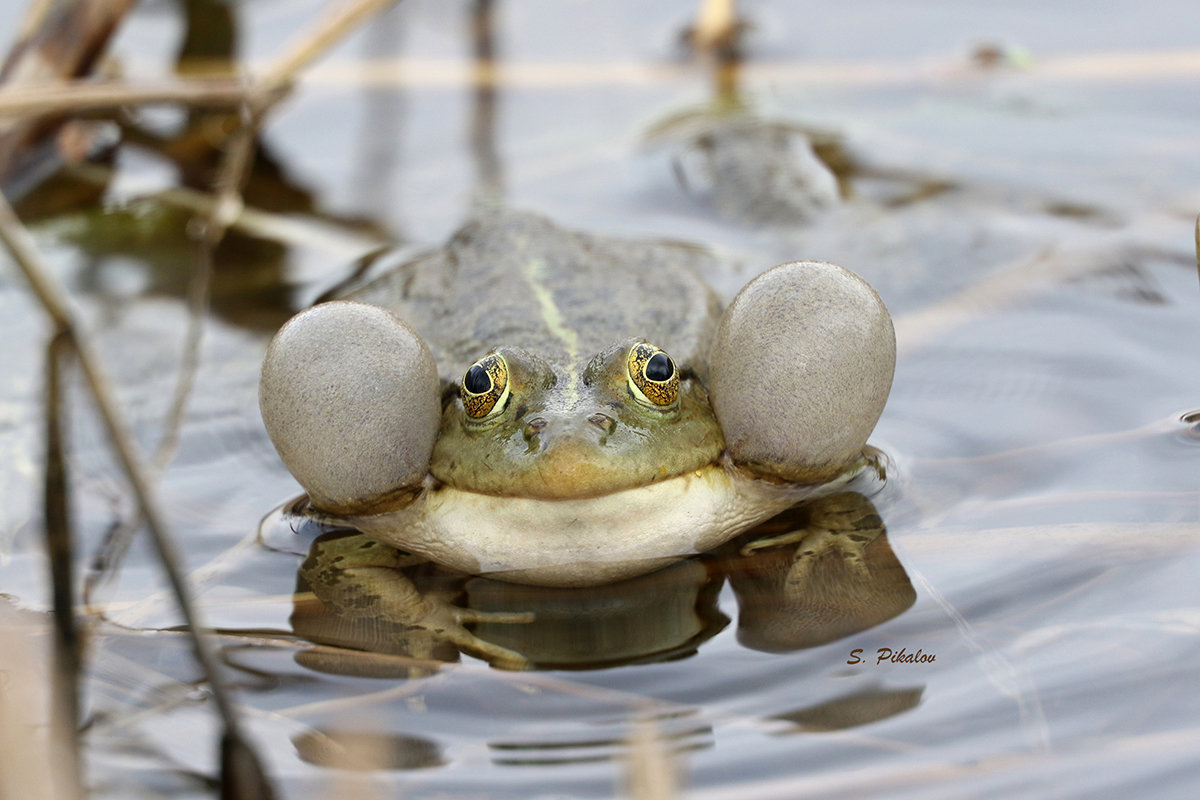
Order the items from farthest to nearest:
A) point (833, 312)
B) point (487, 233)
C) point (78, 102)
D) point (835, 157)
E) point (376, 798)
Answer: point (835, 157)
point (78, 102)
point (487, 233)
point (833, 312)
point (376, 798)

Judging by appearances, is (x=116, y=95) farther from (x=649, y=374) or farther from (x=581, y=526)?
(x=581, y=526)

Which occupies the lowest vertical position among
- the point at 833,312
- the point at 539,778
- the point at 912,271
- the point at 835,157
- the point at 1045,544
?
the point at 539,778

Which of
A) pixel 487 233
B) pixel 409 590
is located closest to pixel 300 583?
pixel 409 590

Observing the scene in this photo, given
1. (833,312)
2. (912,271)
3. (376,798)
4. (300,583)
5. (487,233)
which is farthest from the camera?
(912,271)

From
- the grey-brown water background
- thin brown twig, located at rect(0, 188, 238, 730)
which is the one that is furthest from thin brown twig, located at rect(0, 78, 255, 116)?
thin brown twig, located at rect(0, 188, 238, 730)

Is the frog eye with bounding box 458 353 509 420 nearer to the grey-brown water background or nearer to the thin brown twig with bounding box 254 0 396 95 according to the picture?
the grey-brown water background

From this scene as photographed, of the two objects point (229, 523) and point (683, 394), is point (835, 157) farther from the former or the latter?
point (229, 523)

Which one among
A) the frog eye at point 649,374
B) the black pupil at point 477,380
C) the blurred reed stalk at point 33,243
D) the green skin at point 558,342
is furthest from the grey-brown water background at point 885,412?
the black pupil at point 477,380
